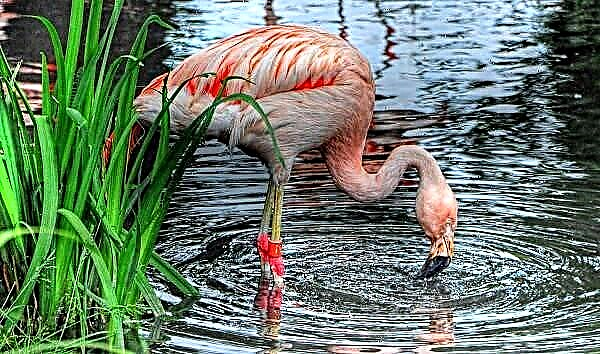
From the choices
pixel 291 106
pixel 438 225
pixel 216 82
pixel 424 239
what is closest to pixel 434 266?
pixel 438 225

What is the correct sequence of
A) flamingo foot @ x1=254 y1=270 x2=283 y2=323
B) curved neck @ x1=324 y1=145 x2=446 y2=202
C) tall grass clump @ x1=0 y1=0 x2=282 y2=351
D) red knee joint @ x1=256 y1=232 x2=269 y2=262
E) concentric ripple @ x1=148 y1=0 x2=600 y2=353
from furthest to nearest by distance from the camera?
red knee joint @ x1=256 y1=232 x2=269 y2=262 < curved neck @ x1=324 y1=145 x2=446 y2=202 < flamingo foot @ x1=254 y1=270 x2=283 y2=323 < concentric ripple @ x1=148 y1=0 x2=600 y2=353 < tall grass clump @ x1=0 y1=0 x2=282 y2=351

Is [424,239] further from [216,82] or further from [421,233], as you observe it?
[216,82]

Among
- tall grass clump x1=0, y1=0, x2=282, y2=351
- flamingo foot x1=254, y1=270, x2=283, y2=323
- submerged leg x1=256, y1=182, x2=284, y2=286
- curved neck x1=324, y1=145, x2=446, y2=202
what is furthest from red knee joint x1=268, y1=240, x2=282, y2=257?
tall grass clump x1=0, y1=0, x2=282, y2=351

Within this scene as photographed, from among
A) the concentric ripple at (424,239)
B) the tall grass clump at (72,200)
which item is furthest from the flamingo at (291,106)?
the tall grass clump at (72,200)

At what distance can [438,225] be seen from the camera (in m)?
Result: 6.39

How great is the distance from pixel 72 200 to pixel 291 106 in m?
1.76

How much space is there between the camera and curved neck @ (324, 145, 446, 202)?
21.2 feet

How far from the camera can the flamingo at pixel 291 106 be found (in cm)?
635

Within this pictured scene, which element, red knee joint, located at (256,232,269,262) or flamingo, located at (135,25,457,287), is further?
red knee joint, located at (256,232,269,262)

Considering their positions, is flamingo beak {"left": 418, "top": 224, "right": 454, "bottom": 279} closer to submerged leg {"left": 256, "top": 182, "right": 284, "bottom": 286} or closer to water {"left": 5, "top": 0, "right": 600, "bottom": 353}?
water {"left": 5, "top": 0, "right": 600, "bottom": 353}

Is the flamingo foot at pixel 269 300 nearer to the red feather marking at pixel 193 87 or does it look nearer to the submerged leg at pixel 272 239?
the submerged leg at pixel 272 239

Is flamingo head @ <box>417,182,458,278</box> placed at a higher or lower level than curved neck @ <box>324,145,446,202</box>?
lower

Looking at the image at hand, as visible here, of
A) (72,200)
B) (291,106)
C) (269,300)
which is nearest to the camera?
(72,200)

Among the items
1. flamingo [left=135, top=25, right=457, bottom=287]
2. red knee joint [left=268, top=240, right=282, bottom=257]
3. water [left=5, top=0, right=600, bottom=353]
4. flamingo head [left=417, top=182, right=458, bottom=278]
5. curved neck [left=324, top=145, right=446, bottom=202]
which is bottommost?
water [left=5, top=0, right=600, bottom=353]
